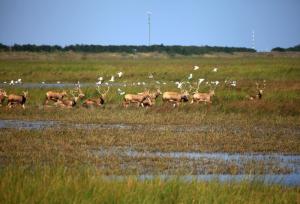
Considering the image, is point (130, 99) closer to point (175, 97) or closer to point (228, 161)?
point (175, 97)

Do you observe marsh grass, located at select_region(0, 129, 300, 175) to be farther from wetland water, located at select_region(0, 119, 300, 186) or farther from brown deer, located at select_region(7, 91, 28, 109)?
brown deer, located at select_region(7, 91, 28, 109)

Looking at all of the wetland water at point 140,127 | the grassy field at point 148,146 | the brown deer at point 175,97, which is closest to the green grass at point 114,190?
the grassy field at point 148,146

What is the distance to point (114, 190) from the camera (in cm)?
1198

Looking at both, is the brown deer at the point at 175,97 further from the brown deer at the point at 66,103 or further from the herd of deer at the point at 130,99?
the brown deer at the point at 66,103

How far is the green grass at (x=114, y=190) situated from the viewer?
37.9ft

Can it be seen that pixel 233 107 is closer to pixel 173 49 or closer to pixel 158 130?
pixel 158 130

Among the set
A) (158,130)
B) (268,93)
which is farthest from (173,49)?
(158,130)

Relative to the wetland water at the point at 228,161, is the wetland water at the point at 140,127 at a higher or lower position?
lower

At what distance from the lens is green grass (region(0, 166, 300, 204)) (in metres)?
11.6

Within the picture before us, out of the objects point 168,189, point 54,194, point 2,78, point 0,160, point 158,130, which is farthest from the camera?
point 2,78

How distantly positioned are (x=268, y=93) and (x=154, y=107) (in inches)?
284

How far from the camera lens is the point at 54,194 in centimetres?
1157

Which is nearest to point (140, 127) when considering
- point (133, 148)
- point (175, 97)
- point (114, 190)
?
point (133, 148)

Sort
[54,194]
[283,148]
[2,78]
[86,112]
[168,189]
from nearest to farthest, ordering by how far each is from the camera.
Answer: [54,194] → [168,189] → [283,148] → [86,112] → [2,78]
